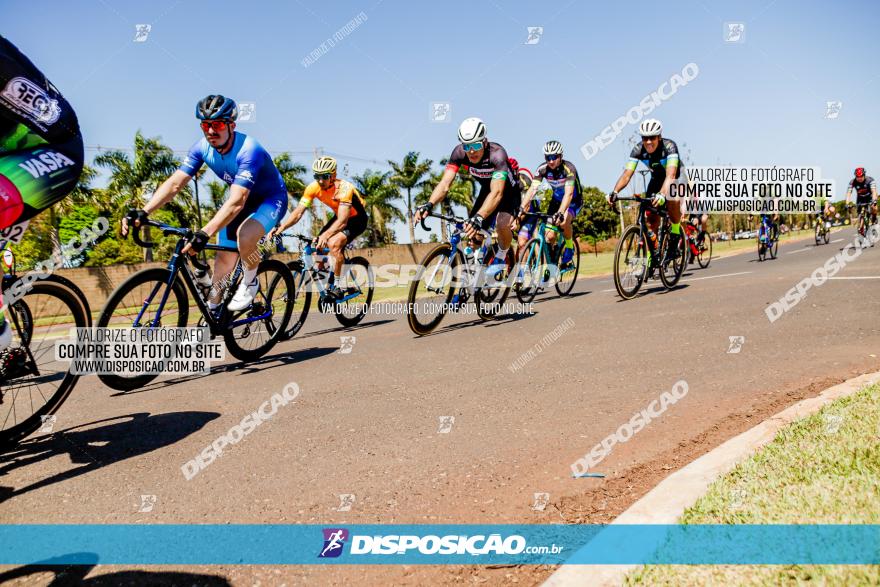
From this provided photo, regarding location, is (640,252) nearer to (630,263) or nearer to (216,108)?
(630,263)

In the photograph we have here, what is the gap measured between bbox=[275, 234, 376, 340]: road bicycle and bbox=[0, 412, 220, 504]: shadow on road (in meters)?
3.80

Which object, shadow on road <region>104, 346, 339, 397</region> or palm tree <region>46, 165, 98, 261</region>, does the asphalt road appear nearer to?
shadow on road <region>104, 346, 339, 397</region>

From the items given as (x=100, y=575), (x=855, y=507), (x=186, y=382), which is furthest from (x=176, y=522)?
(x=186, y=382)

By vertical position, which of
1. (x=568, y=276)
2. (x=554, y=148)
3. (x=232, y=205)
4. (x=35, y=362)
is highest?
(x=554, y=148)

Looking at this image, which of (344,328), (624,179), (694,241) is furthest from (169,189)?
(694,241)

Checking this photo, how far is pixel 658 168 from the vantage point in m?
8.95

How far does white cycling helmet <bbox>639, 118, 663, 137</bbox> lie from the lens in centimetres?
857

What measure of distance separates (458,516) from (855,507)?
4.69 feet

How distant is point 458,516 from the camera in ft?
7.66

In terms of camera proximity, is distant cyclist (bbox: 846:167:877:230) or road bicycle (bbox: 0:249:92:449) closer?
road bicycle (bbox: 0:249:92:449)

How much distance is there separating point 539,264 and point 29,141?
723 centimetres

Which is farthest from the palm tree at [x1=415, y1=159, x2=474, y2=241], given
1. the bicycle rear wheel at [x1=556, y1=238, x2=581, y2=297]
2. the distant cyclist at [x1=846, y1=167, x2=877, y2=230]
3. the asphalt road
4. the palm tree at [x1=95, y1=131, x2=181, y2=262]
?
the asphalt road

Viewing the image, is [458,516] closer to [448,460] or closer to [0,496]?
[448,460]

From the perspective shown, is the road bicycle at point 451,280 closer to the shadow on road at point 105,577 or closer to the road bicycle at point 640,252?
the road bicycle at point 640,252
